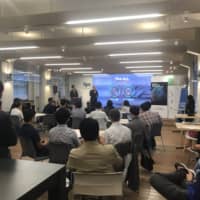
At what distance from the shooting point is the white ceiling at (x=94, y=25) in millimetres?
4129

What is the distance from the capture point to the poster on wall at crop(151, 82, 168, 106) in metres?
13.5

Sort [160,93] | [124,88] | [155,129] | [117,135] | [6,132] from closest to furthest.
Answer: [6,132]
[117,135]
[155,129]
[160,93]
[124,88]

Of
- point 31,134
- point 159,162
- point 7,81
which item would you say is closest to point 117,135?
point 31,134

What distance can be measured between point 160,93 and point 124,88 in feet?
12.8

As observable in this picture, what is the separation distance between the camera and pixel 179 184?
2.52m

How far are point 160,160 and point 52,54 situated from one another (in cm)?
543

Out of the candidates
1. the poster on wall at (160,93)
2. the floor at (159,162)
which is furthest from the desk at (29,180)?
the poster on wall at (160,93)

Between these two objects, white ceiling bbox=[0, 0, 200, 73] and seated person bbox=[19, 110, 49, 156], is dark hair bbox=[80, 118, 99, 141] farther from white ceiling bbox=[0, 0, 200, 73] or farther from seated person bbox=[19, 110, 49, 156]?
white ceiling bbox=[0, 0, 200, 73]

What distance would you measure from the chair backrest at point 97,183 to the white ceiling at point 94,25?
2.80m

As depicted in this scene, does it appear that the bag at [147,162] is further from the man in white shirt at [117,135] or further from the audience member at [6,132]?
the audience member at [6,132]

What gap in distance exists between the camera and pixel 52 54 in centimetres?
909

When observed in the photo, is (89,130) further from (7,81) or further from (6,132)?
(7,81)

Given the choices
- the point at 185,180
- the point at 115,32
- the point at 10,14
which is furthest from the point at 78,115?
the point at 185,180

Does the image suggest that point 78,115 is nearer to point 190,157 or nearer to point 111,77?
point 190,157
